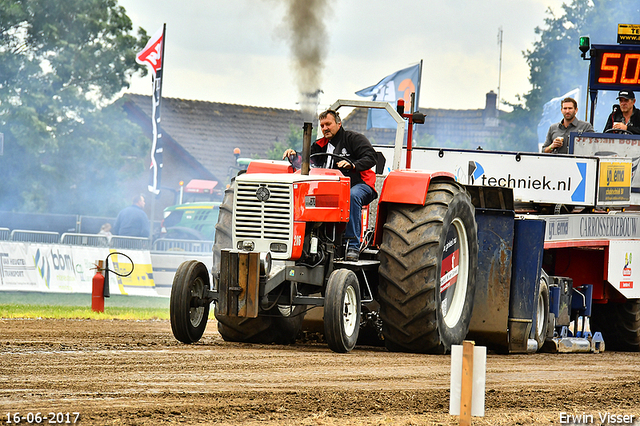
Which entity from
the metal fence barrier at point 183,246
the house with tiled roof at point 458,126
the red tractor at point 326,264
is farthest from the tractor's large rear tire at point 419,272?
the house with tiled roof at point 458,126

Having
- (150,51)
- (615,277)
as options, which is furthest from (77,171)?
(615,277)

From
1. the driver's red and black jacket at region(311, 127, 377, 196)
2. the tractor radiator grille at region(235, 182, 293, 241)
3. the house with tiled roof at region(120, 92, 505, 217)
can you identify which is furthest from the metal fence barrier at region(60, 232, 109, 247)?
the house with tiled roof at region(120, 92, 505, 217)

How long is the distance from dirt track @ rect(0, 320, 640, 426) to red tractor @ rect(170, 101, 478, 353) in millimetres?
252

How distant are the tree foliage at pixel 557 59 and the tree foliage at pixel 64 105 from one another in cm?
1909

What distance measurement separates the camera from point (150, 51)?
826 inches

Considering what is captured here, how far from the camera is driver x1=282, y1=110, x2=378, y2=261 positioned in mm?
8406

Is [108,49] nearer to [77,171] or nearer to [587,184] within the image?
[77,171]

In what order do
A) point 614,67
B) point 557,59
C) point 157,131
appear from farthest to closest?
point 557,59, point 157,131, point 614,67

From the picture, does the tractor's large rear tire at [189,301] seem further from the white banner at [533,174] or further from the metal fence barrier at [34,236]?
the metal fence barrier at [34,236]

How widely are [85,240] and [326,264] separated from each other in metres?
9.93

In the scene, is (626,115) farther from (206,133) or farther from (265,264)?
(206,133)

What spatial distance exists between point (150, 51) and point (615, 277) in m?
12.3

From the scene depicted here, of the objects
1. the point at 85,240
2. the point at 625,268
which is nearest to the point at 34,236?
the point at 85,240

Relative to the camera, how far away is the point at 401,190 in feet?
27.9
